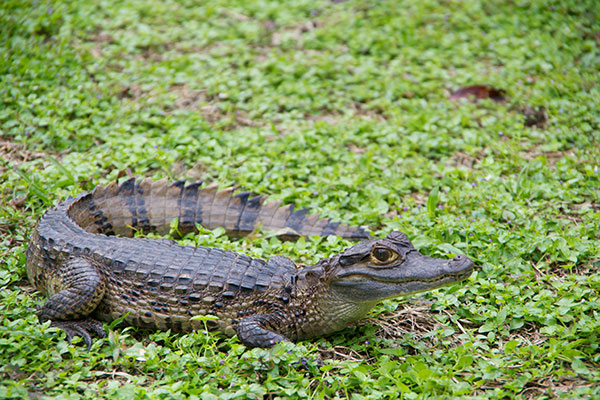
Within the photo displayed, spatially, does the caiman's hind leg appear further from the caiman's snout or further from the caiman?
the caiman's snout

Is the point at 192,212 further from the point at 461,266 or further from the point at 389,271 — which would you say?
the point at 461,266

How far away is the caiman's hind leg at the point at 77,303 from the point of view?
360cm

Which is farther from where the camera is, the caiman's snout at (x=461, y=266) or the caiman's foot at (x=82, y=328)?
the caiman's foot at (x=82, y=328)

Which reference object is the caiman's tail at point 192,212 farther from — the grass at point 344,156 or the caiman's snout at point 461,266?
the caiman's snout at point 461,266

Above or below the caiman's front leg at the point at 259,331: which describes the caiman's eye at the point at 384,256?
above

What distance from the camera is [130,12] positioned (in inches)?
312

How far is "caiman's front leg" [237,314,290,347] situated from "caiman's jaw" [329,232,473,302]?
0.46 meters

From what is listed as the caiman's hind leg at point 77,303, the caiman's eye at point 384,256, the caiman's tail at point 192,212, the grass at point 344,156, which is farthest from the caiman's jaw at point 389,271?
the caiman's hind leg at point 77,303

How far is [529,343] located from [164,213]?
2912 millimetres

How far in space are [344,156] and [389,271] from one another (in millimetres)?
2400

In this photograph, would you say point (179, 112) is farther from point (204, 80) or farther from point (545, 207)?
point (545, 207)

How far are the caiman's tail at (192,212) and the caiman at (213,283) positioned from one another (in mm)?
470

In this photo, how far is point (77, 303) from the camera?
360cm

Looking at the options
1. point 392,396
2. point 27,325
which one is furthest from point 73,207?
point 392,396
